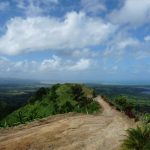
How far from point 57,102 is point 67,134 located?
128 ft

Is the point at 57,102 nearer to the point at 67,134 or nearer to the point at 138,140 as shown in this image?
the point at 67,134

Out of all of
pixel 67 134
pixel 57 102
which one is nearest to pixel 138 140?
pixel 67 134

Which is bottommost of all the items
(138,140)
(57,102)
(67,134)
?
(67,134)

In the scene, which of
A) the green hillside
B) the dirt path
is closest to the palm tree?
the dirt path

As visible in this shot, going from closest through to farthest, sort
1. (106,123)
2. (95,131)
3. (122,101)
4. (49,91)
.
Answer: (95,131), (106,123), (122,101), (49,91)

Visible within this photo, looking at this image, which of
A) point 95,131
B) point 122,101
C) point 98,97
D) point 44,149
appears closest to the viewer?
point 44,149

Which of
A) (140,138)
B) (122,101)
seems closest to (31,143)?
(140,138)

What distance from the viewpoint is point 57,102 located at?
78.1 meters

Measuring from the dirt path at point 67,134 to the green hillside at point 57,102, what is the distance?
1933 centimetres

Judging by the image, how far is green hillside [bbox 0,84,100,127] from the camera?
2808 inches

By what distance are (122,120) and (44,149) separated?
19087 millimetres

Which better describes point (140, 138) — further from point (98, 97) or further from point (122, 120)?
point (98, 97)

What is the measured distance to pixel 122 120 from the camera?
166ft

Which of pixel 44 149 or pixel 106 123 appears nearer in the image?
pixel 44 149
